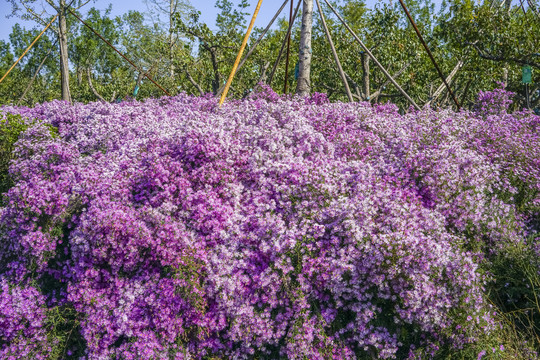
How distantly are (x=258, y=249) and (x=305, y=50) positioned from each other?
6930 millimetres

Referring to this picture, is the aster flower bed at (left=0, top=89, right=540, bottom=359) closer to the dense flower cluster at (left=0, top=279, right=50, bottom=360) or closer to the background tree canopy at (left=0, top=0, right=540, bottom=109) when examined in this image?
the dense flower cluster at (left=0, top=279, right=50, bottom=360)

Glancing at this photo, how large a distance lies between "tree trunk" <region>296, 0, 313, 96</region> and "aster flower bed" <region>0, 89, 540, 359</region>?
4.54 m

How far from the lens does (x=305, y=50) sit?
32.9 ft

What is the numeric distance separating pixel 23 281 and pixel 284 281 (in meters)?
3.19

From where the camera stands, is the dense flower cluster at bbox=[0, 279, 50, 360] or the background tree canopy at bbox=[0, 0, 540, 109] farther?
the background tree canopy at bbox=[0, 0, 540, 109]

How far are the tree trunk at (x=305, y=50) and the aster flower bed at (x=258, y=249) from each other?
4.54 m

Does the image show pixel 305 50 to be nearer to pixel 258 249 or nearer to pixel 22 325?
pixel 258 249

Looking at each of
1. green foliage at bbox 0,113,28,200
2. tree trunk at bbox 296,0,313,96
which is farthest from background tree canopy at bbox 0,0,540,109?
green foliage at bbox 0,113,28,200

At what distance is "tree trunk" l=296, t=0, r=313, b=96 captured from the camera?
1000 centimetres

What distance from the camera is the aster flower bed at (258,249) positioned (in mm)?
3953

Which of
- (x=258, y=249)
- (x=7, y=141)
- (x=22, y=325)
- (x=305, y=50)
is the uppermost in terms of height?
(x=305, y=50)

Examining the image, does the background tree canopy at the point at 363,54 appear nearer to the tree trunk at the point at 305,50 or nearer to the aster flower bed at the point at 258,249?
the tree trunk at the point at 305,50

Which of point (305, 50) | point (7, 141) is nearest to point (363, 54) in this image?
point (305, 50)

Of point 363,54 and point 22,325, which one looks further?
point 363,54
